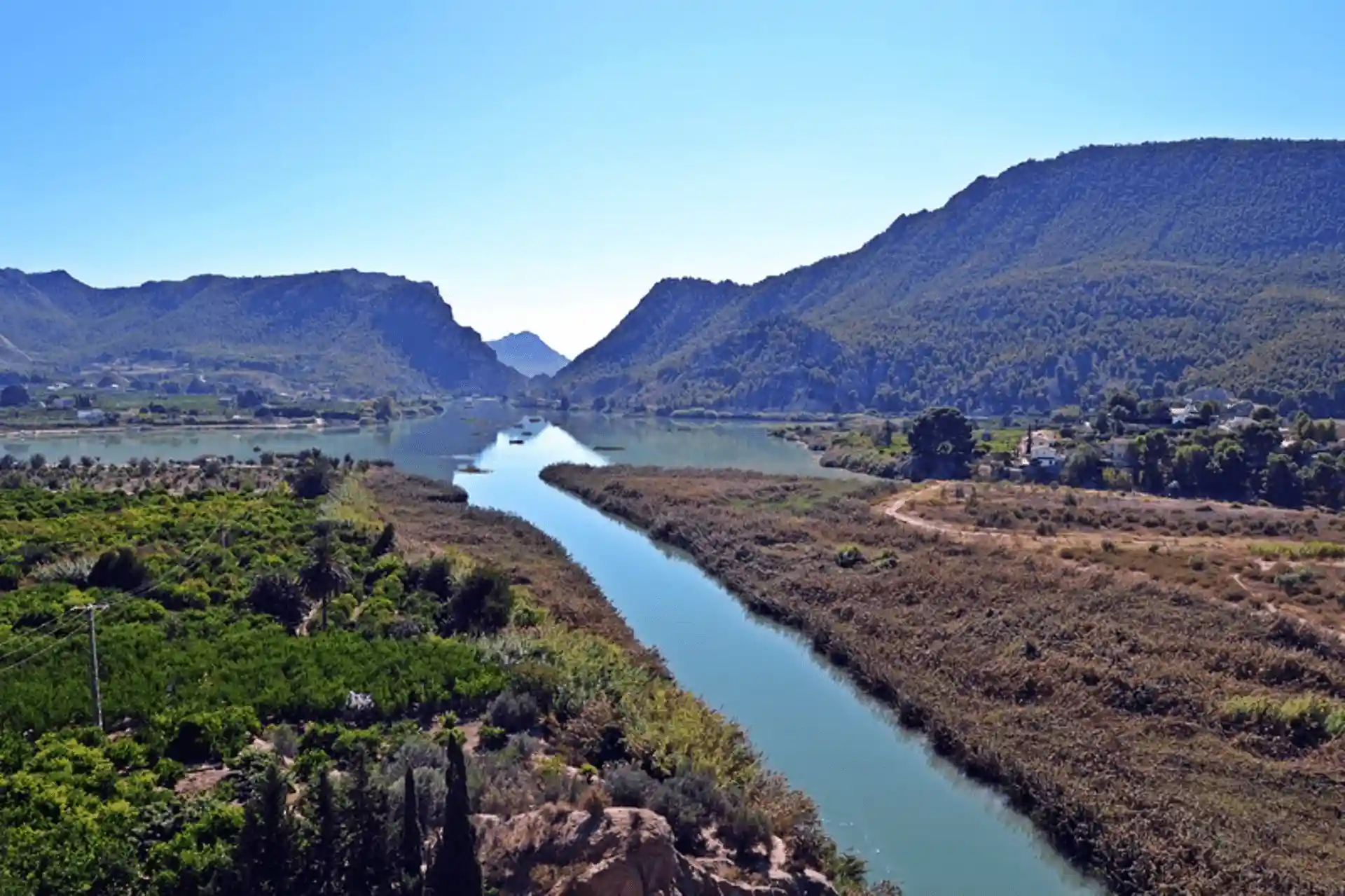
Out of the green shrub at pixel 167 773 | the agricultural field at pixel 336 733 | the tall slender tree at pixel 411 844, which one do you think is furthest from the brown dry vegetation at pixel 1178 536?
the green shrub at pixel 167 773

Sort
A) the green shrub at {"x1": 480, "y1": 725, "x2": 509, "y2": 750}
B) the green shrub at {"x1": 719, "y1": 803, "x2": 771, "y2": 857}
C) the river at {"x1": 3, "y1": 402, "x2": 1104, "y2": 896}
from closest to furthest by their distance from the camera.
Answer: the green shrub at {"x1": 719, "y1": 803, "x2": 771, "y2": 857} → the river at {"x1": 3, "y1": 402, "x2": 1104, "y2": 896} → the green shrub at {"x1": 480, "y1": 725, "x2": 509, "y2": 750}

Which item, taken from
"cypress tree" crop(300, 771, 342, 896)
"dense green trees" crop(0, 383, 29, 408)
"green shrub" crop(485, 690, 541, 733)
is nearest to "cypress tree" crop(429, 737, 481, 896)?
"cypress tree" crop(300, 771, 342, 896)

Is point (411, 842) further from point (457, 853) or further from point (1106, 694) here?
point (1106, 694)

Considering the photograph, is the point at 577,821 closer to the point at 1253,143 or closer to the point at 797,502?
the point at 797,502

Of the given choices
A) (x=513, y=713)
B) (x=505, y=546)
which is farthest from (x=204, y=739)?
(x=505, y=546)

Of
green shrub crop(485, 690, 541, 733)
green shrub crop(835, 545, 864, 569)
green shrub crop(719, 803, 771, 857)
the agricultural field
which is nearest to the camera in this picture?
the agricultural field

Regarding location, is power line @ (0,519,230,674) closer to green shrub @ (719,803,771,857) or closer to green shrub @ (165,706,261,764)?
green shrub @ (165,706,261,764)

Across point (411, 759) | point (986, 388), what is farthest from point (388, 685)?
point (986, 388)
